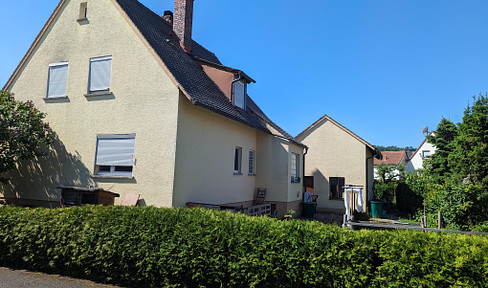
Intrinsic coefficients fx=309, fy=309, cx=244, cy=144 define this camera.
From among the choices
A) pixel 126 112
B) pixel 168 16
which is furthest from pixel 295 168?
pixel 168 16

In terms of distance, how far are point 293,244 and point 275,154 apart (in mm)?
10471

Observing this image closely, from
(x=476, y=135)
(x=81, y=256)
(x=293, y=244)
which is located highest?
(x=476, y=135)

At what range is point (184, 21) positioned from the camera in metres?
14.9

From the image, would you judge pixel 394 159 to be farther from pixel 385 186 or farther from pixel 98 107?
pixel 98 107

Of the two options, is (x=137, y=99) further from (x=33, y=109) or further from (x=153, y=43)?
(x=33, y=109)

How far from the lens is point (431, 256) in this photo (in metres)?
4.86

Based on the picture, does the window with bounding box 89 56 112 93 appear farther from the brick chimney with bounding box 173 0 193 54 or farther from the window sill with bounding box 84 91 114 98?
the brick chimney with bounding box 173 0 193 54

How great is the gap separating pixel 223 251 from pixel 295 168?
1228 centimetres

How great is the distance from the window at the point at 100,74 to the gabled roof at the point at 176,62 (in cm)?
179

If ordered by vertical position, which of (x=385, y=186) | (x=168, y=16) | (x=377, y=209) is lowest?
(x=377, y=209)

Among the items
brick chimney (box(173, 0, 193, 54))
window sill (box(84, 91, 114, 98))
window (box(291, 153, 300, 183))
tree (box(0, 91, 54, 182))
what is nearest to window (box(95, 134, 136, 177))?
window sill (box(84, 91, 114, 98))

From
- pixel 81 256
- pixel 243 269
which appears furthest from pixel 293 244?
pixel 81 256

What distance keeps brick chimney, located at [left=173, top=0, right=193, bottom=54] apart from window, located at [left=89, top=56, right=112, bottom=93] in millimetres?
4319

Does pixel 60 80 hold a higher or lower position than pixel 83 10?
lower
